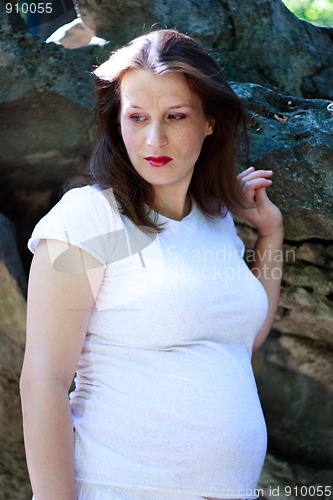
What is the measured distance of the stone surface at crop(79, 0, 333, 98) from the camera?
2326mm

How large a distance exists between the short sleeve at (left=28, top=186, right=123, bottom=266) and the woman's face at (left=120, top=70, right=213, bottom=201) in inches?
5.5

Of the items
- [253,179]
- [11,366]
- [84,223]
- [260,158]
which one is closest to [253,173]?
[253,179]

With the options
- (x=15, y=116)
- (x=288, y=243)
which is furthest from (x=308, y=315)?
(x=15, y=116)

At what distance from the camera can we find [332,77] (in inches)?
102

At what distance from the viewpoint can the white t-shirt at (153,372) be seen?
1.40 metres

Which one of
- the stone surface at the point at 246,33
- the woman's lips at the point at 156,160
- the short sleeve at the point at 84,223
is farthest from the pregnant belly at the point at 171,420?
the stone surface at the point at 246,33

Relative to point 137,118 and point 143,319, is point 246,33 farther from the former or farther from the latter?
point 143,319

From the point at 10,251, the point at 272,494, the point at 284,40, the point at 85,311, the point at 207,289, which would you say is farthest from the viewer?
the point at 284,40

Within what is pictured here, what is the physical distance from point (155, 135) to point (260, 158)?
2.14 ft

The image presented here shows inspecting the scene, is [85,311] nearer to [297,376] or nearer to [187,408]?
[187,408]

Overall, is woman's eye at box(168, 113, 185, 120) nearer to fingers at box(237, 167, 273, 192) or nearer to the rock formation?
fingers at box(237, 167, 273, 192)

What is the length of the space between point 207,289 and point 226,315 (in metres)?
Result: 0.08

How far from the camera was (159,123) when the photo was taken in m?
1.54

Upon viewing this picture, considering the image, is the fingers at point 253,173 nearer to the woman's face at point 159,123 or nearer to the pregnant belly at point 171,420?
the woman's face at point 159,123
